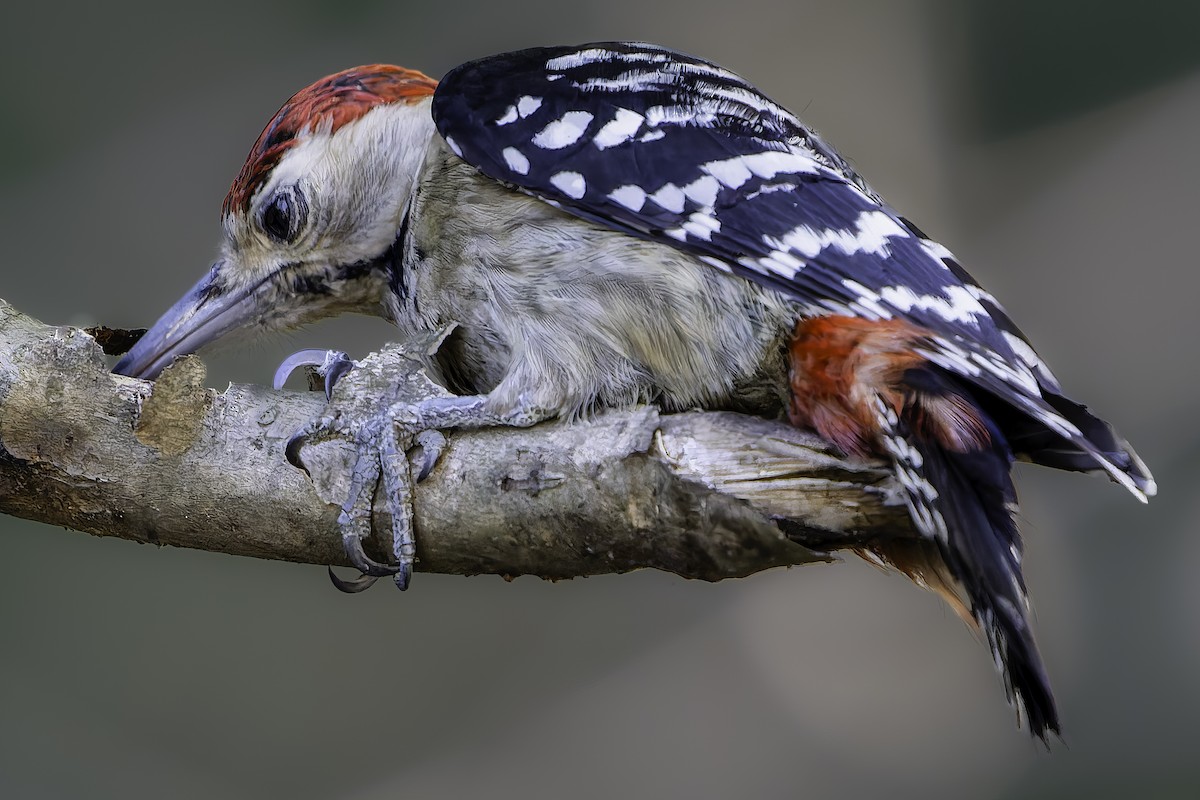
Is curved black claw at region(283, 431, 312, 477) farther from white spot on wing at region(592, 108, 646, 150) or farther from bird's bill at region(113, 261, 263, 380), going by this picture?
white spot on wing at region(592, 108, 646, 150)

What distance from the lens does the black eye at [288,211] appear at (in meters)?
1.76

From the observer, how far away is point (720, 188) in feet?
5.13

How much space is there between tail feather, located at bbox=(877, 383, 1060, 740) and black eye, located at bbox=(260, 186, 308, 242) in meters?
0.92

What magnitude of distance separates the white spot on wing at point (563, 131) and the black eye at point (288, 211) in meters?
0.40

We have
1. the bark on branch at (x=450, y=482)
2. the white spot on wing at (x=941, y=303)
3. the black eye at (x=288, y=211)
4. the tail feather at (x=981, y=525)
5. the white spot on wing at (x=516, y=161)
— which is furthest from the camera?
the black eye at (x=288, y=211)

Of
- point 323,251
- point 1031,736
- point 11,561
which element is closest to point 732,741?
point 1031,736

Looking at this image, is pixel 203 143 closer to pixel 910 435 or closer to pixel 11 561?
pixel 11 561

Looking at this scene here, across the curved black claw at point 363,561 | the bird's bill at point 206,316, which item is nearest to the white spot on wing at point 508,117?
the bird's bill at point 206,316

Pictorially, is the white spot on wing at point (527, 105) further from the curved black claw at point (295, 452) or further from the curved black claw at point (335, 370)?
the curved black claw at point (295, 452)

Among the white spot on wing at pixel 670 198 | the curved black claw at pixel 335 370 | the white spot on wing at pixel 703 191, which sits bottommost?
the curved black claw at pixel 335 370

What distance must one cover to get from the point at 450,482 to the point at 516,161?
1.47 ft

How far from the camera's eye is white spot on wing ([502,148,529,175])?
1.58 meters

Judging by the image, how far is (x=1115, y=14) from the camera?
8.04ft

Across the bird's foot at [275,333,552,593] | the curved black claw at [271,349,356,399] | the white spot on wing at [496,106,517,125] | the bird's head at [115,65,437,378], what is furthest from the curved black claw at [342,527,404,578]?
the white spot on wing at [496,106,517,125]
